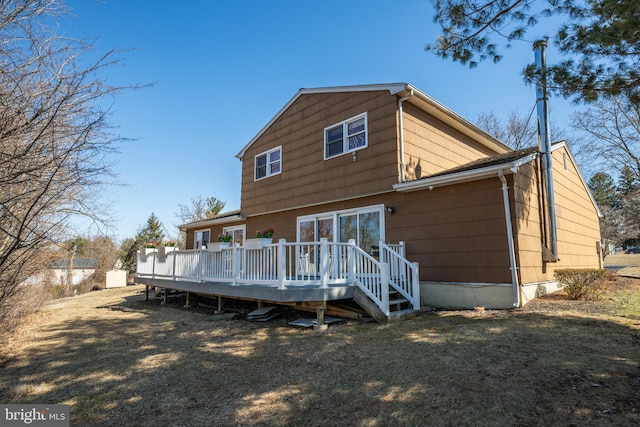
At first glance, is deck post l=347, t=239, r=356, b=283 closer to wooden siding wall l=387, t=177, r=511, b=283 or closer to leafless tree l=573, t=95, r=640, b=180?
wooden siding wall l=387, t=177, r=511, b=283

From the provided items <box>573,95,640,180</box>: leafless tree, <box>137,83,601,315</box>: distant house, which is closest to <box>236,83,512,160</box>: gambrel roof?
<box>137,83,601,315</box>: distant house

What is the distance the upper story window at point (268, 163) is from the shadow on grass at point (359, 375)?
732 cm

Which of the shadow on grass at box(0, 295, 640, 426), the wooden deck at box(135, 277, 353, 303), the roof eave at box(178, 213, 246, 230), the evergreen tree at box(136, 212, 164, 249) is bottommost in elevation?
the shadow on grass at box(0, 295, 640, 426)

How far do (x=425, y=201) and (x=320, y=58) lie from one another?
6.55m

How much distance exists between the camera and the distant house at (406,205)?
7.14m

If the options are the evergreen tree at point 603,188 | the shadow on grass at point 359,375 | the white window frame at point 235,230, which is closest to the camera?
the shadow on grass at point 359,375

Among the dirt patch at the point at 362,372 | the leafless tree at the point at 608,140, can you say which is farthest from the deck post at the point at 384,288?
the leafless tree at the point at 608,140

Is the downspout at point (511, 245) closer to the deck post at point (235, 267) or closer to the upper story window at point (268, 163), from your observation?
the deck post at point (235, 267)

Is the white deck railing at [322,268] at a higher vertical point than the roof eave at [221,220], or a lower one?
lower

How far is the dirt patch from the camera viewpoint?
3182mm

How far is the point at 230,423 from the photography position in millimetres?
3281

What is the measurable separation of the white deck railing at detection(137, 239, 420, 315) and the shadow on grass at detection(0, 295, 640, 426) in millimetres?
913

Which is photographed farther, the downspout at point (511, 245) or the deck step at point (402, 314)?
the downspout at point (511, 245)

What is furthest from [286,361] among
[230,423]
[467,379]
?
[467,379]
